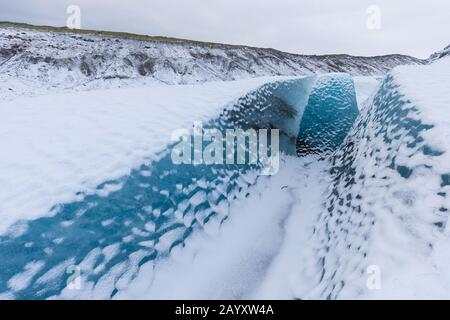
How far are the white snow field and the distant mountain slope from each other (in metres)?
16.3

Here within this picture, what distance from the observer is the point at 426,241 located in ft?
9.08

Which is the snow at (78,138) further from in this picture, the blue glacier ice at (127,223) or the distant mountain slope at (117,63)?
the distant mountain slope at (117,63)

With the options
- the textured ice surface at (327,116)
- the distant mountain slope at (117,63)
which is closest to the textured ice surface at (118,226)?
the textured ice surface at (327,116)

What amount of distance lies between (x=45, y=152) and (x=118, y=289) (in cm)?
201

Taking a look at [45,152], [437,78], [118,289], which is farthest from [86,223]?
[437,78]

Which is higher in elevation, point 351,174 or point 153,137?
point 153,137

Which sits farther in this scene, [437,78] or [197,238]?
[437,78]

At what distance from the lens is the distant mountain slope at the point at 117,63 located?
21188 mm

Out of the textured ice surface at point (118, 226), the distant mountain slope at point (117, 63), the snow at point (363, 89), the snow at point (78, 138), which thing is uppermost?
the distant mountain slope at point (117, 63)

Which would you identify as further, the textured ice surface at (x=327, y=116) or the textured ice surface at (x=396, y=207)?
the textured ice surface at (x=327, y=116)

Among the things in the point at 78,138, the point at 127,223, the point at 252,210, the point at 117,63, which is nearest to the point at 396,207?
the point at 252,210

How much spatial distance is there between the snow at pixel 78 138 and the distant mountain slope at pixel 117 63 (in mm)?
14956
